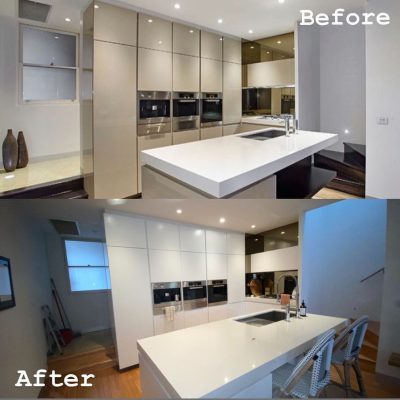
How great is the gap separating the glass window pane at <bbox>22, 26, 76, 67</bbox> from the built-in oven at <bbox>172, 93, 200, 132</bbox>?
780 mm

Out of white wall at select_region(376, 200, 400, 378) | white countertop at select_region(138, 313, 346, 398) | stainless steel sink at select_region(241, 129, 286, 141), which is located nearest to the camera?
white countertop at select_region(138, 313, 346, 398)

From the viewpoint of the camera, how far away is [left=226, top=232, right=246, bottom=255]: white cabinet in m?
1.11

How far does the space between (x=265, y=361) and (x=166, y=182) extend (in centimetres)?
70

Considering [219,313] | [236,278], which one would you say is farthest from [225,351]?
[236,278]

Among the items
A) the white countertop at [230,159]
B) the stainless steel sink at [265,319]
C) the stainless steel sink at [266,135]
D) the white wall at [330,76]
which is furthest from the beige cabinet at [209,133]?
the stainless steel sink at [265,319]

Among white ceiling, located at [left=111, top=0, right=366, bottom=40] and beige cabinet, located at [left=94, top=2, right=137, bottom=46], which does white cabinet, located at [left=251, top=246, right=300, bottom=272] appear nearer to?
white ceiling, located at [left=111, top=0, right=366, bottom=40]

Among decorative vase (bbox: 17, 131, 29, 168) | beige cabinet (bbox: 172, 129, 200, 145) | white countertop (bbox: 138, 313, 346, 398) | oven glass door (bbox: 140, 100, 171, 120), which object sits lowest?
white countertop (bbox: 138, 313, 346, 398)

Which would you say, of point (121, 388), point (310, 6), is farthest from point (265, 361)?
point (310, 6)

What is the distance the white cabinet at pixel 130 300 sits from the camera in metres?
1.01

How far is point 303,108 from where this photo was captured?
128 centimetres

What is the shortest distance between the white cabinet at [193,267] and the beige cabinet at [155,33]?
90 cm

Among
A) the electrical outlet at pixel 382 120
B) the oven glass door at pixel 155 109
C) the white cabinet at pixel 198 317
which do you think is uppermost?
the oven glass door at pixel 155 109

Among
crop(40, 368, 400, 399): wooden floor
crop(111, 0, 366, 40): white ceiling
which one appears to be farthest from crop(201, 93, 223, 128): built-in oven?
crop(40, 368, 400, 399): wooden floor

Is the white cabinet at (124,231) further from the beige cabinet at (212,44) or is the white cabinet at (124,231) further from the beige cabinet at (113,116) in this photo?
the beige cabinet at (212,44)
